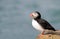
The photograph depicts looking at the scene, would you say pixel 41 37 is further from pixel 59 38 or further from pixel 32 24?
pixel 32 24

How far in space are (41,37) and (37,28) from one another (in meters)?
2.44

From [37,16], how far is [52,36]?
13.2ft

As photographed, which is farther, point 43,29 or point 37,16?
point 37,16

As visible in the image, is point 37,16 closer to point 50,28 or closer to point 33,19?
point 33,19

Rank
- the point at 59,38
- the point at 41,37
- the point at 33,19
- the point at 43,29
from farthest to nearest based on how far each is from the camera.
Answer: the point at 33,19 → the point at 43,29 → the point at 41,37 → the point at 59,38

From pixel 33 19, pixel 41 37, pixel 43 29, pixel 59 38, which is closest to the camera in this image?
pixel 59 38

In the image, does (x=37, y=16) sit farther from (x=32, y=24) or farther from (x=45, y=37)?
(x=45, y=37)

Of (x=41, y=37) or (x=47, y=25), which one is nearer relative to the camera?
(x=41, y=37)

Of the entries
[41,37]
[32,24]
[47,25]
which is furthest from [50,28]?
[41,37]

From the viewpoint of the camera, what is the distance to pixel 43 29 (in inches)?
563

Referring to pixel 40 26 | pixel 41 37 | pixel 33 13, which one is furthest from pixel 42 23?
pixel 41 37

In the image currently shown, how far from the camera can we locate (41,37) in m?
12.0

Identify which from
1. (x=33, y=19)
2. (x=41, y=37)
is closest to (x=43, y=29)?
(x=33, y=19)

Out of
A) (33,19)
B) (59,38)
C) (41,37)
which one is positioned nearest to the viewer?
(59,38)
